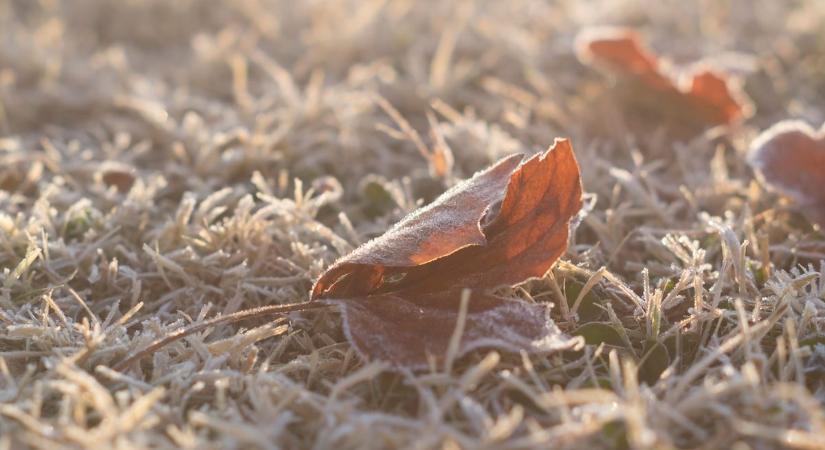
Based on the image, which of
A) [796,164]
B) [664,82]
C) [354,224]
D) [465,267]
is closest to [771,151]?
[796,164]

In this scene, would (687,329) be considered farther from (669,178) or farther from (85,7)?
(85,7)

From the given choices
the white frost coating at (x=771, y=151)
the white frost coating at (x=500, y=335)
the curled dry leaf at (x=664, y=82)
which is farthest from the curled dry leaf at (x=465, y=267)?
the curled dry leaf at (x=664, y=82)

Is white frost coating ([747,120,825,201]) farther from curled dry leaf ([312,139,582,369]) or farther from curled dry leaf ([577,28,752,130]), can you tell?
curled dry leaf ([312,139,582,369])

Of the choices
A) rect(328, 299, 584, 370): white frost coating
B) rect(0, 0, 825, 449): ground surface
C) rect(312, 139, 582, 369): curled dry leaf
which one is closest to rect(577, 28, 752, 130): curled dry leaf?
rect(0, 0, 825, 449): ground surface

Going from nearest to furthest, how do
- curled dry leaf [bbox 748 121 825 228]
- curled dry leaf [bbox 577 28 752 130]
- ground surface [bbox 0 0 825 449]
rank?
ground surface [bbox 0 0 825 449] → curled dry leaf [bbox 748 121 825 228] → curled dry leaf [bbox 577 28 752 130]

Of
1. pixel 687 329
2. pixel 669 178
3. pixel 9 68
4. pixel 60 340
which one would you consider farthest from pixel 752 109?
pixel 9 68

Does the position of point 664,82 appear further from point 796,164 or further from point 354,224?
point 354,224

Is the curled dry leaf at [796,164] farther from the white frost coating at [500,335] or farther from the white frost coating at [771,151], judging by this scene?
the white frost coating at [500,335]
